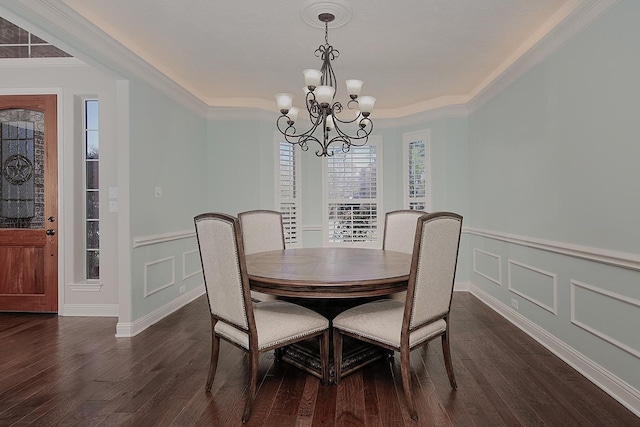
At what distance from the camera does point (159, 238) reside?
3727 mm

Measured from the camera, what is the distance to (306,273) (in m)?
2.25

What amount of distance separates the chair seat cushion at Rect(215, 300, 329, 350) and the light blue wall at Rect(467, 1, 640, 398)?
1.72 meters

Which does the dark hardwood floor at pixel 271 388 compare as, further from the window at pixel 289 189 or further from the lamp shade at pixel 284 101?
the window at pixel 289 189

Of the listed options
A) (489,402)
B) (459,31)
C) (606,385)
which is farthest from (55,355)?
(459,31)

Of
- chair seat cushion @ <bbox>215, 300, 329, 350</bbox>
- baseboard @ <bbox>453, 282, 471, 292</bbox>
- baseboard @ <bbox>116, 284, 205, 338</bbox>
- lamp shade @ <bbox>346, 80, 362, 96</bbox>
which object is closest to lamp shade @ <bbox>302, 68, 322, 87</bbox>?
lamp shade @ <bbox>346, 80, 362, 96</bbox>

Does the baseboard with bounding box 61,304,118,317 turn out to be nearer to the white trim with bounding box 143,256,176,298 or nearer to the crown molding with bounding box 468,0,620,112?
the white trim with bounding box 143,256,176,298

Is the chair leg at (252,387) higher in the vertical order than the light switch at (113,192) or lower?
lower

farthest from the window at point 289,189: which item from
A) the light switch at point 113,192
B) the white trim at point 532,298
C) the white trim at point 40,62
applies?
the white trim at point 532,298

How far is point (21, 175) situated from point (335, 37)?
136 inches

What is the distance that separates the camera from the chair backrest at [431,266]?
6.36ft

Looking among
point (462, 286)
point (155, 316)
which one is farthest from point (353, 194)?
point (155, 316)

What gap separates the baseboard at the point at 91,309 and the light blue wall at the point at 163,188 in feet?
1.75

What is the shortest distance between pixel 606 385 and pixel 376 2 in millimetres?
2853

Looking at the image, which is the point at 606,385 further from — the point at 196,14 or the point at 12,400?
the point at 196,14
